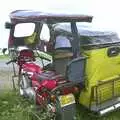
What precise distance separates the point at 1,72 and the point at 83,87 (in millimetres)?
3392

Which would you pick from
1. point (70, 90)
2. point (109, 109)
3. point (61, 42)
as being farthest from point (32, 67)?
point (109, 109)

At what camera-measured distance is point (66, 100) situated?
6.36 m

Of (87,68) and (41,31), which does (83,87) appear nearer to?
Answer: (87,68)

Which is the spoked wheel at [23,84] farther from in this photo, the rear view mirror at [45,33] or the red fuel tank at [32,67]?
the rear view mirror at [45,33]

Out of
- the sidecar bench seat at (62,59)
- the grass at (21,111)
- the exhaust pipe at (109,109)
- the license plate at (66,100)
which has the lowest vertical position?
the grass at (21,111)

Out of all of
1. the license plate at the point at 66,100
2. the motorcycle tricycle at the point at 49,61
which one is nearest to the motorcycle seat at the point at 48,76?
the motorcycle tricycle at the point at 49,61

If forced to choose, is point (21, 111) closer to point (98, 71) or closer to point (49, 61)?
point (49, 61)

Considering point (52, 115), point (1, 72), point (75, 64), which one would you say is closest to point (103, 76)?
point (75, 64)

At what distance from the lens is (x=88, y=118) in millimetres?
7078

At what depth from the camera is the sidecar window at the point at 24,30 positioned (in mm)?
7520

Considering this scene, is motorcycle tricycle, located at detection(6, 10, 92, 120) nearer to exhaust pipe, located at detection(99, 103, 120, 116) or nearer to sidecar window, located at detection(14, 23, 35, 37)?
sidecar window, located at detection(14, 23, 35, 37)

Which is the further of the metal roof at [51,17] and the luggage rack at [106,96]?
the luggage rack at [106,96]

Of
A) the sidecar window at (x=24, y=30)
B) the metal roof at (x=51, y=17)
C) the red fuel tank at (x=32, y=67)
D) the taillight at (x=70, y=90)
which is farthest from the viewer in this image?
the sidecar window at (x=24, y=30)

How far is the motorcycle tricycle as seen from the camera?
6344 millimetres
